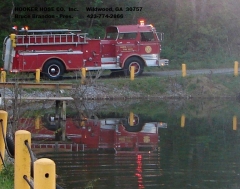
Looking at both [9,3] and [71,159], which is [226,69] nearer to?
[9,3]

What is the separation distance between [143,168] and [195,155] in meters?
2.20

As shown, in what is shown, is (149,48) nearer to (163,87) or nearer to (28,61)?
(163,87)

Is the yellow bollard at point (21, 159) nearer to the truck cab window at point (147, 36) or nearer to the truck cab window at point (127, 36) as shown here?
the truck cab window at point (127, 36)

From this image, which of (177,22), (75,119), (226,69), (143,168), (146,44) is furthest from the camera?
(177,22)

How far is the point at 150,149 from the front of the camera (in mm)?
15172

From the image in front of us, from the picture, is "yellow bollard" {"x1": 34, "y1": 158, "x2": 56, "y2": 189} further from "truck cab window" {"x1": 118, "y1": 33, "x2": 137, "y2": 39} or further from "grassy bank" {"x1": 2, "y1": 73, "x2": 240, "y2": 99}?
"truck cab window" {"x1": 118, "y1": 33, "x2": 137, "y2": 39}

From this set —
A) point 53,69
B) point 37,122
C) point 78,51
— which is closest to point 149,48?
point 78,51

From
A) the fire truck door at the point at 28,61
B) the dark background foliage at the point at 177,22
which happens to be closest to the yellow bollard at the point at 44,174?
the fire truck door at the point at 28,61

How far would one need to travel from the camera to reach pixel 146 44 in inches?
1073

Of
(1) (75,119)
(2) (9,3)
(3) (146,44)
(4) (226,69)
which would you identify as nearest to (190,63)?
(4) (226,69)

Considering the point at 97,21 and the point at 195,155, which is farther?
the point at 97,21

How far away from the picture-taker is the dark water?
1154 centimetres

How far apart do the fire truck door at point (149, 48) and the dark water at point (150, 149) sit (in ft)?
11.5

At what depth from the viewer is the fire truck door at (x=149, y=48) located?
89.5 ft
